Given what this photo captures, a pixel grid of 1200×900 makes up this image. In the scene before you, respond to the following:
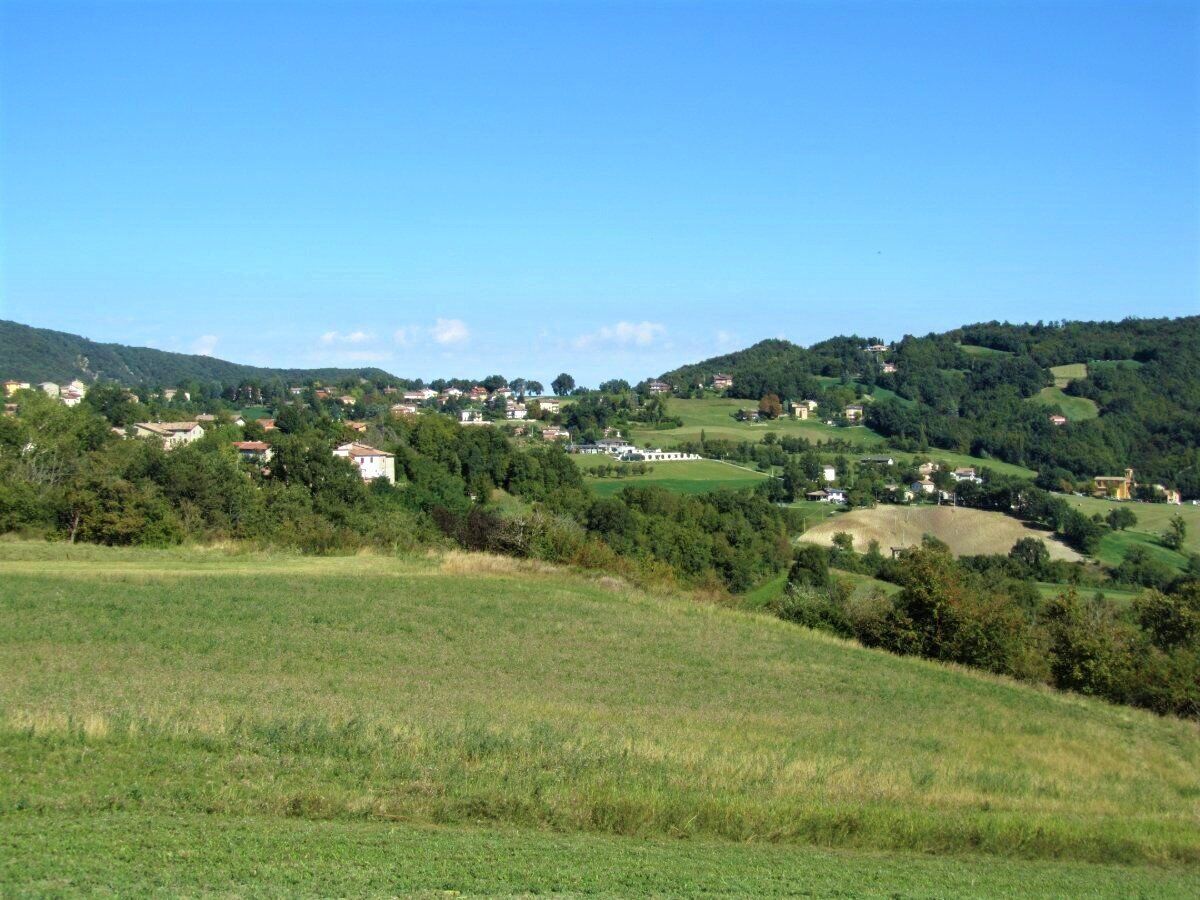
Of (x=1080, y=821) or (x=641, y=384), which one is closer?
(x=1080, y=821)

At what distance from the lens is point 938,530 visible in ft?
247

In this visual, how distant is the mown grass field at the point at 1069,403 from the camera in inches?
4170

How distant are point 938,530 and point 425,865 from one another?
7169cm

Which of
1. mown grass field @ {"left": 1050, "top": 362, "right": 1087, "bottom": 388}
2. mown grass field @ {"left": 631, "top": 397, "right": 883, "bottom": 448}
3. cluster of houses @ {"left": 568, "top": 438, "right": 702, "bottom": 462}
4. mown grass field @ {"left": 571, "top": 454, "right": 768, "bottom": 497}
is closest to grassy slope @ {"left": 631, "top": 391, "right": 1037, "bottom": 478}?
mown grass field @ {"left": 631, "top": 397, "right": 883, "bottom": 448}

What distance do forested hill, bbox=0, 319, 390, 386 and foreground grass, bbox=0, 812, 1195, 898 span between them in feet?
463

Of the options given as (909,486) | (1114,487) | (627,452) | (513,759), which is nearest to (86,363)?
(627,452)

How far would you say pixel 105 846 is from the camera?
827cm

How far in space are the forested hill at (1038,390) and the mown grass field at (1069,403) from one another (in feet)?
0.59

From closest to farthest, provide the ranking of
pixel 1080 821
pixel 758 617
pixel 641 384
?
pixel 1080 821 < pixel 758 617 < pixel 641 384

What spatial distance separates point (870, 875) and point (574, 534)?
3916cm

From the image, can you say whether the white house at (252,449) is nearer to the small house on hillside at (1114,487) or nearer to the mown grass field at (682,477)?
the mown grass field at (682,477)

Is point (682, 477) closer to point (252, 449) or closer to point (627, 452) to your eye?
point (627, 452)

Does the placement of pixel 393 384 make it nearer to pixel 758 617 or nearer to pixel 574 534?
pixel 574 534

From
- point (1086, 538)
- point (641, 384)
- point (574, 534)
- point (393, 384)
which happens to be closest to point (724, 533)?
point (574, 534)
